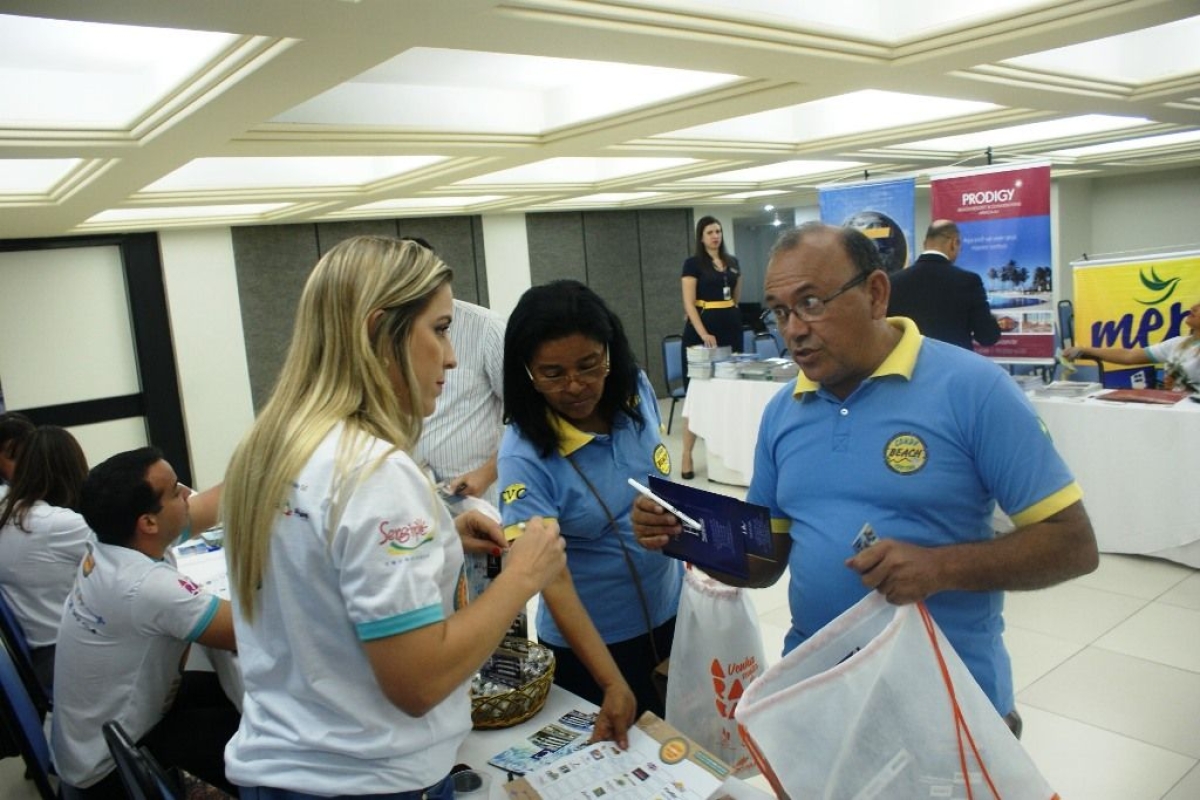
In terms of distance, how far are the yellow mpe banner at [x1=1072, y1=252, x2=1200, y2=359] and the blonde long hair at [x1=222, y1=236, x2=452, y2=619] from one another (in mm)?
6846

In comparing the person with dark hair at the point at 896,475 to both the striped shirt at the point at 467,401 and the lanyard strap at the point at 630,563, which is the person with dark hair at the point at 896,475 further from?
the striped shirt at the point at 467,401

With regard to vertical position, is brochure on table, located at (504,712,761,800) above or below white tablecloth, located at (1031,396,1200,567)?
above

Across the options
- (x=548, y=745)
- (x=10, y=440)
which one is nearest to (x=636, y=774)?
(x=548, y=745)

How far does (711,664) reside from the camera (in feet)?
5.56

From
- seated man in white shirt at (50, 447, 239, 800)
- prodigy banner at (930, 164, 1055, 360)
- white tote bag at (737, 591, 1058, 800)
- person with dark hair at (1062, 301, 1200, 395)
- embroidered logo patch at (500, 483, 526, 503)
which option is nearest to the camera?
white tote bag at (737, 591, 1058, 800)

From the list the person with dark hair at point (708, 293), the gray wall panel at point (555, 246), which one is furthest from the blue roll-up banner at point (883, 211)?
the gray wall panel at point (555, 246)

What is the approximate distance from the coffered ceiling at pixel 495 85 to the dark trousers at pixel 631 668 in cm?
143

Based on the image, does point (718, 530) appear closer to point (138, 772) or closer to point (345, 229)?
point (138, 772)

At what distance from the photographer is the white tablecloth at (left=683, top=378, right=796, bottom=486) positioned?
19.0ft

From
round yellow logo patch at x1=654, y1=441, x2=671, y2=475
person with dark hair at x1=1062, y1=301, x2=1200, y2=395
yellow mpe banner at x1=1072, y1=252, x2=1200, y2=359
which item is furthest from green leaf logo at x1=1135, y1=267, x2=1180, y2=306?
round yellow logo patch at x1=654, y1=441, x2=671, y2=475

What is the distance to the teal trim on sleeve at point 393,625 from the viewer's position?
91cm

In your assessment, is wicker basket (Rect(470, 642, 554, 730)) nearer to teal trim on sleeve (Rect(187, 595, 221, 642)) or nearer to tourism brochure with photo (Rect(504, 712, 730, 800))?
tourism brochure with photo (Rect(504, 712, 730, 800))

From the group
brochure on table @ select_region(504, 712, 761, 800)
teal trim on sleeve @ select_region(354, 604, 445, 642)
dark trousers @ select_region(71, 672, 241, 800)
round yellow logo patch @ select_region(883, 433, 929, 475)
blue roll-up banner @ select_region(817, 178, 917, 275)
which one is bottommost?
dark trousers @ select_region(71, 672, 241, 800)

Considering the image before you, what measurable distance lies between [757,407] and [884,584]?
4.57 m
